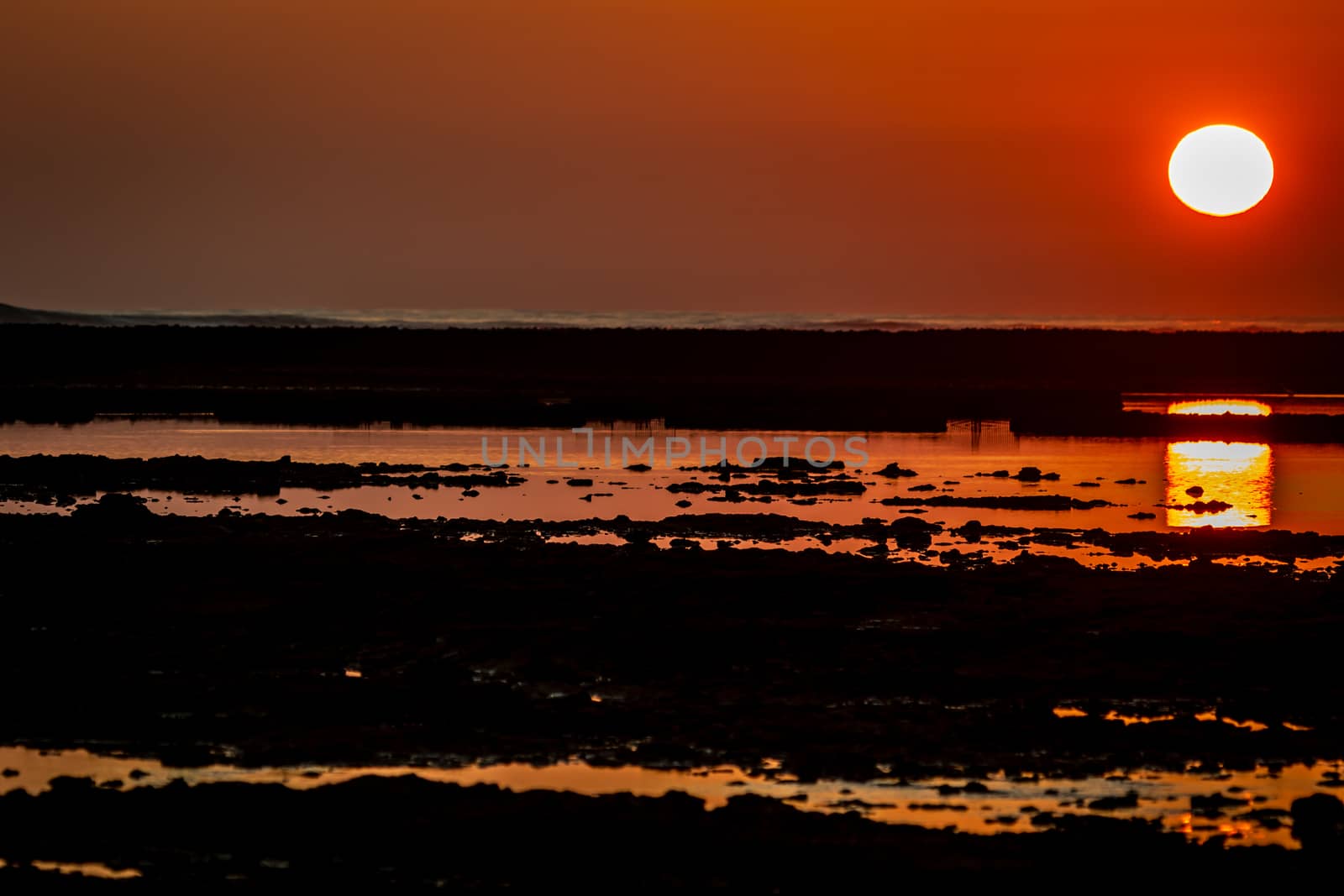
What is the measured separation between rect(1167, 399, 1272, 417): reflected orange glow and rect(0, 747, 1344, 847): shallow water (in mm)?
48012

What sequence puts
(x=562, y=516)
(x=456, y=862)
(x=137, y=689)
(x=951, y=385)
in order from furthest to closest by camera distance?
(x=951, y=385) → (x=562, y=516) → (x=137, y=689) → (x=456, y=862)

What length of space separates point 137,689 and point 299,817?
160 inches

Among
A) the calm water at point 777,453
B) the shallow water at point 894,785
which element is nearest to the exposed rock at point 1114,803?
the shallow water at point 894,785

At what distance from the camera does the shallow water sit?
409 inches

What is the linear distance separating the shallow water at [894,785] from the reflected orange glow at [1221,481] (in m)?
15.1

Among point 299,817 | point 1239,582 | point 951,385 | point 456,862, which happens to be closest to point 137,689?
point 299,817

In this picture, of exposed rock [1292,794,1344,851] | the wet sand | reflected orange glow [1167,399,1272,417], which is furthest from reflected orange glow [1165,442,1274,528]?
exposed rock [1292,794,1344,851]

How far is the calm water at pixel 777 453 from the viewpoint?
26891 mm

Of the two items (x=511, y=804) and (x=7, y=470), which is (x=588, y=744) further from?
(x=7, y=470)

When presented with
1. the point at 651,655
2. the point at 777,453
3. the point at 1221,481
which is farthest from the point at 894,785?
the point at 777,453

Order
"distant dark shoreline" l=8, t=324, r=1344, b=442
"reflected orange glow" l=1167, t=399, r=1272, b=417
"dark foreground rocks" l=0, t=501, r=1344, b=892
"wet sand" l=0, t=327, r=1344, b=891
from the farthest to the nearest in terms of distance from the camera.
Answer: "reflected orange glow" l=1167, t=399, r=1272, b=417
"distant dark shoreline" l=8, t=324, r=1344, b=442
"wet sand" l=0, t=327, r=1344, b=891
"dark foreground rocks" l=0, t=501, r=1344, b=892

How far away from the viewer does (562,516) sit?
85.1ft

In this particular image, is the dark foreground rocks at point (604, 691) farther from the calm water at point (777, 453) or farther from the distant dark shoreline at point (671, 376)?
the distant dark shoreline at point (671, 376)

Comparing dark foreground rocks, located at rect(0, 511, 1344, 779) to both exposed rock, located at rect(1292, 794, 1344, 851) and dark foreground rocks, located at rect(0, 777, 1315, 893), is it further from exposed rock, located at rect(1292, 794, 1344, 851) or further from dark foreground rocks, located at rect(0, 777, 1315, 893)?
exposed rock, located at rect(1292, 794, 1344, 851)
